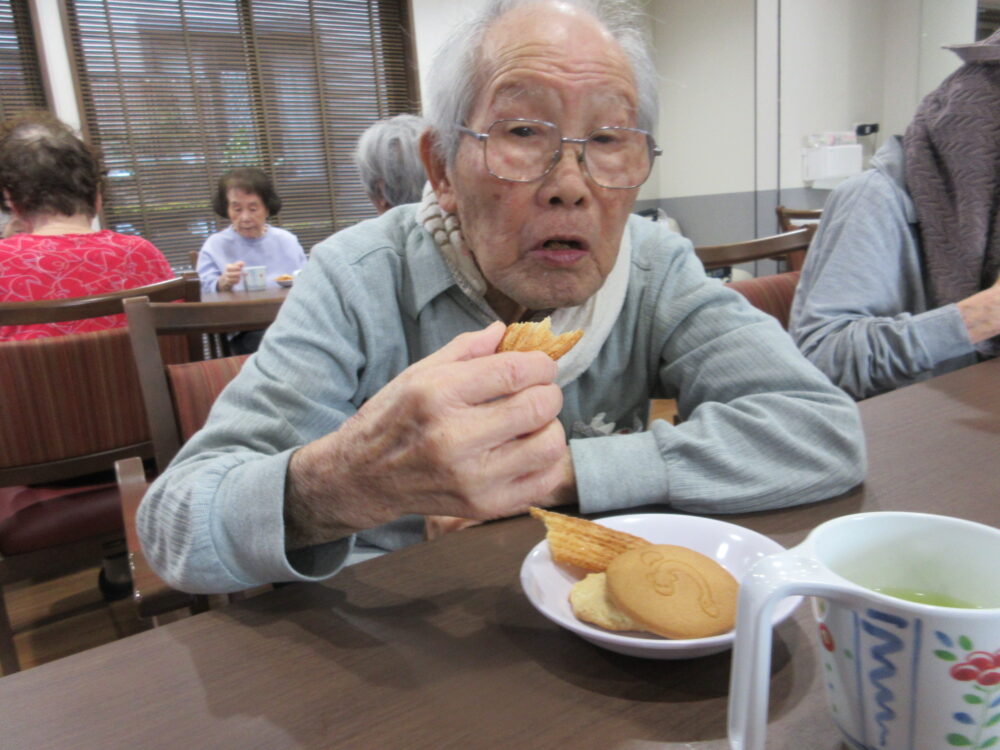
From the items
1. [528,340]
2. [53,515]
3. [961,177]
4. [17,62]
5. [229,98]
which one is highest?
[17,62]

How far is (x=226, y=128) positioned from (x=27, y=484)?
3.89 metres

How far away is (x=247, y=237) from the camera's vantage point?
4289mm

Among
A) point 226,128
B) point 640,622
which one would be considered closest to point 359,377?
point 640,622

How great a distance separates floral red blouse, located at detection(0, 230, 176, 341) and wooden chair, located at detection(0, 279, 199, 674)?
1.09 ft

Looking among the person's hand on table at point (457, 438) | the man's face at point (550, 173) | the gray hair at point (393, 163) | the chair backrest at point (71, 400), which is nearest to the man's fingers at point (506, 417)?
the person's hand on table at point (457, 438)

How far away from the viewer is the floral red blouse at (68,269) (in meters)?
1.89

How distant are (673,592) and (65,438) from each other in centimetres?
157

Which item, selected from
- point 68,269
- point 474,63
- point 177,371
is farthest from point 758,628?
point 68,269

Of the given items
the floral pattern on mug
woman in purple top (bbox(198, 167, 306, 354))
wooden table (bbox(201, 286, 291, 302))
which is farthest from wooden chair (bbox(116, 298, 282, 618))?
woman in purple top (bbox(198, 167, 306, 354))

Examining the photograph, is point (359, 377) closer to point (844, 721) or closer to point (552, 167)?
point (552, 167)

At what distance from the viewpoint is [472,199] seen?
3.16ft

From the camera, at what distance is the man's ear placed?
105 centimetres

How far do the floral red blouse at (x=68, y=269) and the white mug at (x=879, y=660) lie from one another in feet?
6.36

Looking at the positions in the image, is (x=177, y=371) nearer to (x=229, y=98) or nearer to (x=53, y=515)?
(x=53, y=515)
